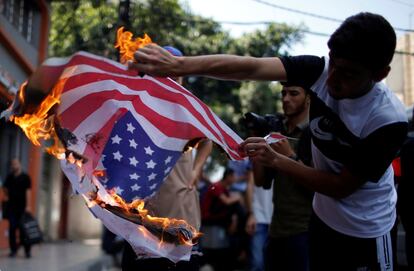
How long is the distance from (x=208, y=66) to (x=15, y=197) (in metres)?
11.4

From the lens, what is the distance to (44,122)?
10.2 feet

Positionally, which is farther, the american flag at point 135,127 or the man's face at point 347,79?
the american flag at point 135,127

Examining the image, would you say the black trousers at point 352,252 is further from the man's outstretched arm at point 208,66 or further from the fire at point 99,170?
the fire at point 99,170

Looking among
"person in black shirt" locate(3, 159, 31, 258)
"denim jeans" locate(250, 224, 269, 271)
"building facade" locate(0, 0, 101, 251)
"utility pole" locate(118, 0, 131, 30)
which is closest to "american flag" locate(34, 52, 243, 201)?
"denim jeans" locate(250, 224, 269, 271)

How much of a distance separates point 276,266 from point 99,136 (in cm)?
178

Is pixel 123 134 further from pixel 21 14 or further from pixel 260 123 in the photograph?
pixel 21 14

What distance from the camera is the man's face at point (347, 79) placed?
266cm

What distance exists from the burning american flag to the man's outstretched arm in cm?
46

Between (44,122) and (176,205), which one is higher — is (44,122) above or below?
above

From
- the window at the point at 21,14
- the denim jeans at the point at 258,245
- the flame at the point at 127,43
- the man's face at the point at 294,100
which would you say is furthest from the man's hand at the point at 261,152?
the window at the point at 21,14

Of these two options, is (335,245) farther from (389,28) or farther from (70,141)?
(70,141)

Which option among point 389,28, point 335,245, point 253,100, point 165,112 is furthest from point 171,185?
point 253,100

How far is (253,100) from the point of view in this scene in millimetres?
25875

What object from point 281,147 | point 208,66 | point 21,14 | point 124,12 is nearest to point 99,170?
point 281,147
